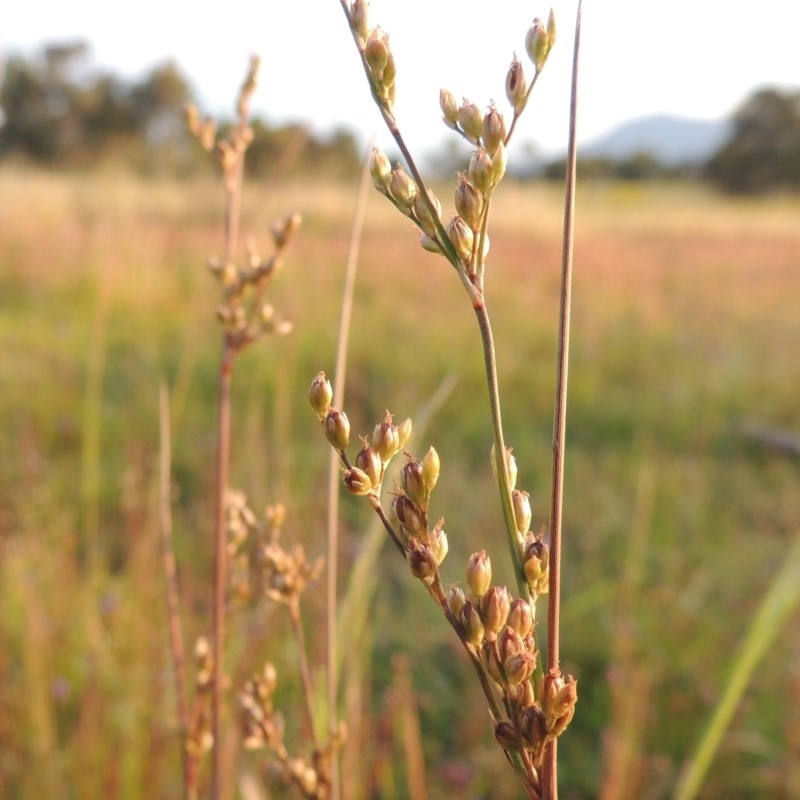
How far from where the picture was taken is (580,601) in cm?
204

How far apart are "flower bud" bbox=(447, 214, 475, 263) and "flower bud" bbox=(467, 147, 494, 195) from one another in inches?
0.6

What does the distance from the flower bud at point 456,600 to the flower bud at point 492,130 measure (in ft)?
0.47

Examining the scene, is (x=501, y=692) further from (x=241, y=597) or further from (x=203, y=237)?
(x=203, y=237)

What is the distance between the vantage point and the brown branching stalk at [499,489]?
0.25 m

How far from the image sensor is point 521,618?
0.83 ft

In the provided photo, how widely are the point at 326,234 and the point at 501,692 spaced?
8.27 meters

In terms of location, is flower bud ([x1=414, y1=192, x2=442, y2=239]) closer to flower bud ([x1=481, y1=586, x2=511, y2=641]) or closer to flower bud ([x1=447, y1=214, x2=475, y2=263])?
flower bud ([x1=447, y1=214, x2=475, y2=263])

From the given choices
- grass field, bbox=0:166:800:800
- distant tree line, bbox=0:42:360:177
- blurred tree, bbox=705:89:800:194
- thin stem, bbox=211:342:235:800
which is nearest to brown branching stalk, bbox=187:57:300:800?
thin stem, bbox=211:342:235:800

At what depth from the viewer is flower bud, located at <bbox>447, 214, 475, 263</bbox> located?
0.86ft

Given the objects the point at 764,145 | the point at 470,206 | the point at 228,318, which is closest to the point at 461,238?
the point at 470,206

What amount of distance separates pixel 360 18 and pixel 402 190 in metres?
0.06

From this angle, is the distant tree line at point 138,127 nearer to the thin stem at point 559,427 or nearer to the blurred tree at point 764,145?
the blurred tree at point 764,145

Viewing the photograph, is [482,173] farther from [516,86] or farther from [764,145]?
[764,145]

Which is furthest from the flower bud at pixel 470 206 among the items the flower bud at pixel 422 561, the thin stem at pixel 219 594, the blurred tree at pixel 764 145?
the blurred tree at pixel 764 145
